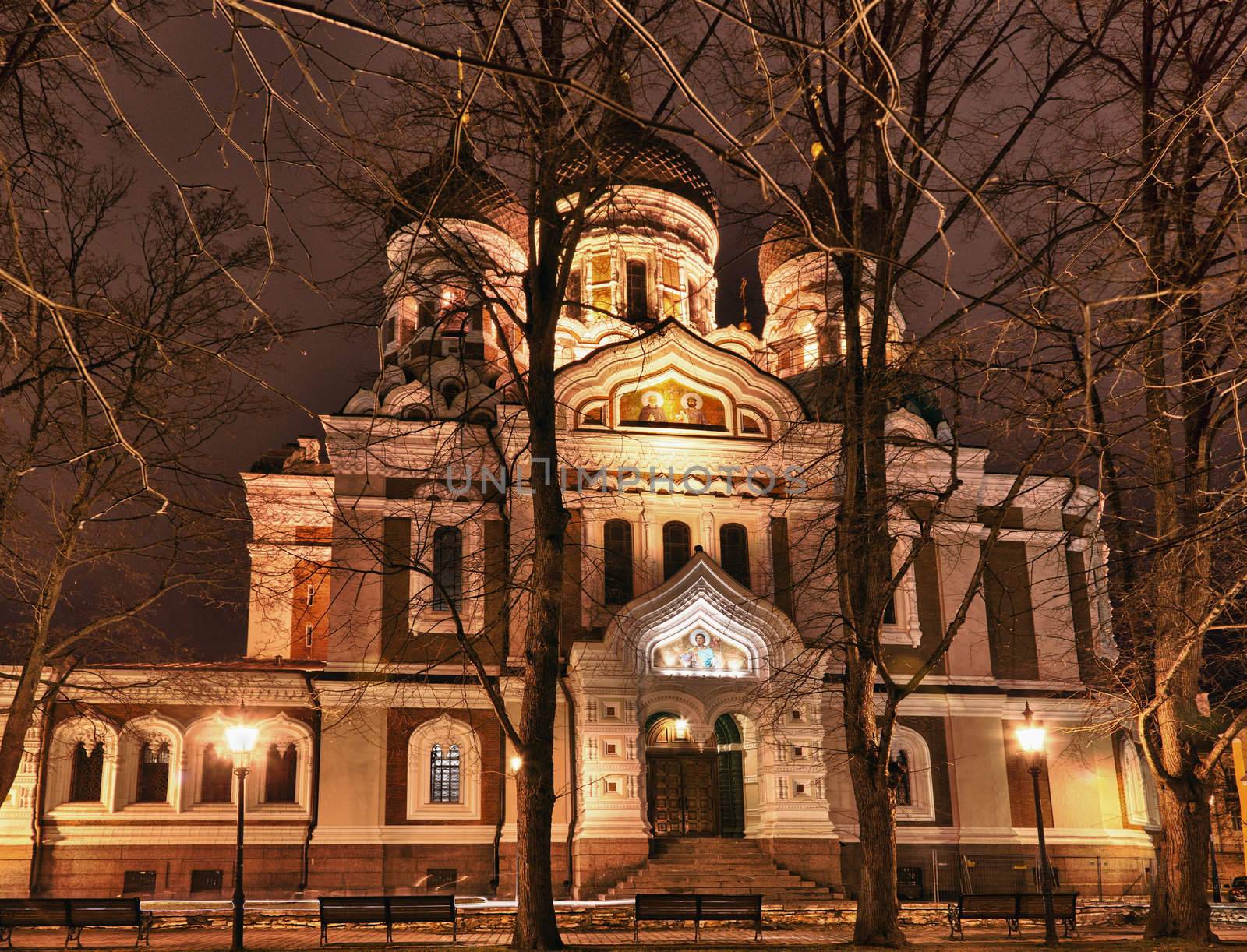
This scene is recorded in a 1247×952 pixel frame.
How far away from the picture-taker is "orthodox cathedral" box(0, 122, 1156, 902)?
856 inches

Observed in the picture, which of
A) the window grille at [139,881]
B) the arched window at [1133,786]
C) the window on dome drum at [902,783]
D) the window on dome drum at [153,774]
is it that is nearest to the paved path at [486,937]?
the window grille at [139,881]

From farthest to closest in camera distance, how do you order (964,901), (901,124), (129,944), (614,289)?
1. (614,289)
2. (964,901)
3. (129,944)
4. (901,124)

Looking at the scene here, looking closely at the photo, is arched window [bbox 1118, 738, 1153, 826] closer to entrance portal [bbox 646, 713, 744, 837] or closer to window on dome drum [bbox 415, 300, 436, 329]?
entrance portal [bbox 646, 713, 744, 837]

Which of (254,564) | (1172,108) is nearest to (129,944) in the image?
(254,564)

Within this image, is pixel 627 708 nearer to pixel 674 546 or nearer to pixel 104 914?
pixel 674 546

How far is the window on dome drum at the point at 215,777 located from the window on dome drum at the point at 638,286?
13.8m

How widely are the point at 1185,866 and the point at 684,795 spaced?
11420 millimetres

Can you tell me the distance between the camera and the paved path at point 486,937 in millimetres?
14914

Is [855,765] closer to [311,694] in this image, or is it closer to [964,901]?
[964,901]

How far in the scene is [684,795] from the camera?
2345 centimetres

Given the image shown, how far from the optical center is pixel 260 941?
51.9 feet

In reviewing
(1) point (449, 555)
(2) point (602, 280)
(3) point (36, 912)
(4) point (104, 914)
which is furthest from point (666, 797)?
(2) point (602, 280)

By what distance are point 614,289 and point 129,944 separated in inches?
736

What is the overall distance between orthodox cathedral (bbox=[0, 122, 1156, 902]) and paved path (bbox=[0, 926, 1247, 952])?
11.1ft
